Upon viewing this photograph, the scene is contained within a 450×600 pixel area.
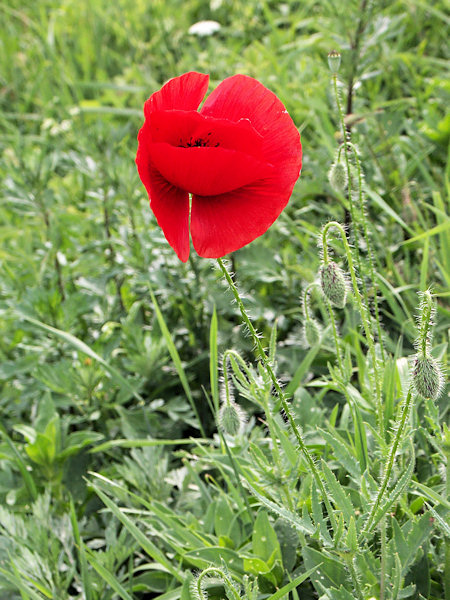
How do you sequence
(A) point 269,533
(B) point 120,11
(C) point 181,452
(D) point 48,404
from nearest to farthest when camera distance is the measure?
(A) point 269,533
(C) point 181,452
(D) point 48,404
(B) point 120,11

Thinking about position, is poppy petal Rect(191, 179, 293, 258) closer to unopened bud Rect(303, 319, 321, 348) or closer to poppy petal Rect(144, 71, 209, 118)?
poppy petal Rect(144, 71, 209, 118)

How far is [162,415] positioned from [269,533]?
80cm

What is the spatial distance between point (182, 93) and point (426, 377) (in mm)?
577

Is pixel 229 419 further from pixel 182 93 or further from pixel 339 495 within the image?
pixel 182 93

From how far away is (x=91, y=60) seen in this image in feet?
13.7

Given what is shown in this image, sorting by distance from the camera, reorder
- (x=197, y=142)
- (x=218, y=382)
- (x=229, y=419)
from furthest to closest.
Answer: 1. (x=218, y=382)
2. (x=229, y=419)
3. (x=197, y=142)

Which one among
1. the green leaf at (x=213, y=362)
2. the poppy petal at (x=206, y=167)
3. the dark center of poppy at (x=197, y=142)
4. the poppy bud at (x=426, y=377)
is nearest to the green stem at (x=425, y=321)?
the poppy bud at (x=426, y=377)

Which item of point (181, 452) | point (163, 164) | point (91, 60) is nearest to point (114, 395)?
point (181, 452)

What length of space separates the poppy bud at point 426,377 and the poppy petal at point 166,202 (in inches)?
14.9

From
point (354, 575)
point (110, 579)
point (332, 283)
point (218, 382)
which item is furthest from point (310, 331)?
point (218, 382)

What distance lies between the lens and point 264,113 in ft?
3.54

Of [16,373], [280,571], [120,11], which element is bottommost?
[280,571]

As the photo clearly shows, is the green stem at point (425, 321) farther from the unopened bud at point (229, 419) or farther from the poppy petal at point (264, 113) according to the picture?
the unopened bud at point (229, 419)

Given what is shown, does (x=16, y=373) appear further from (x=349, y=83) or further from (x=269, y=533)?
(x=349, y=83)
